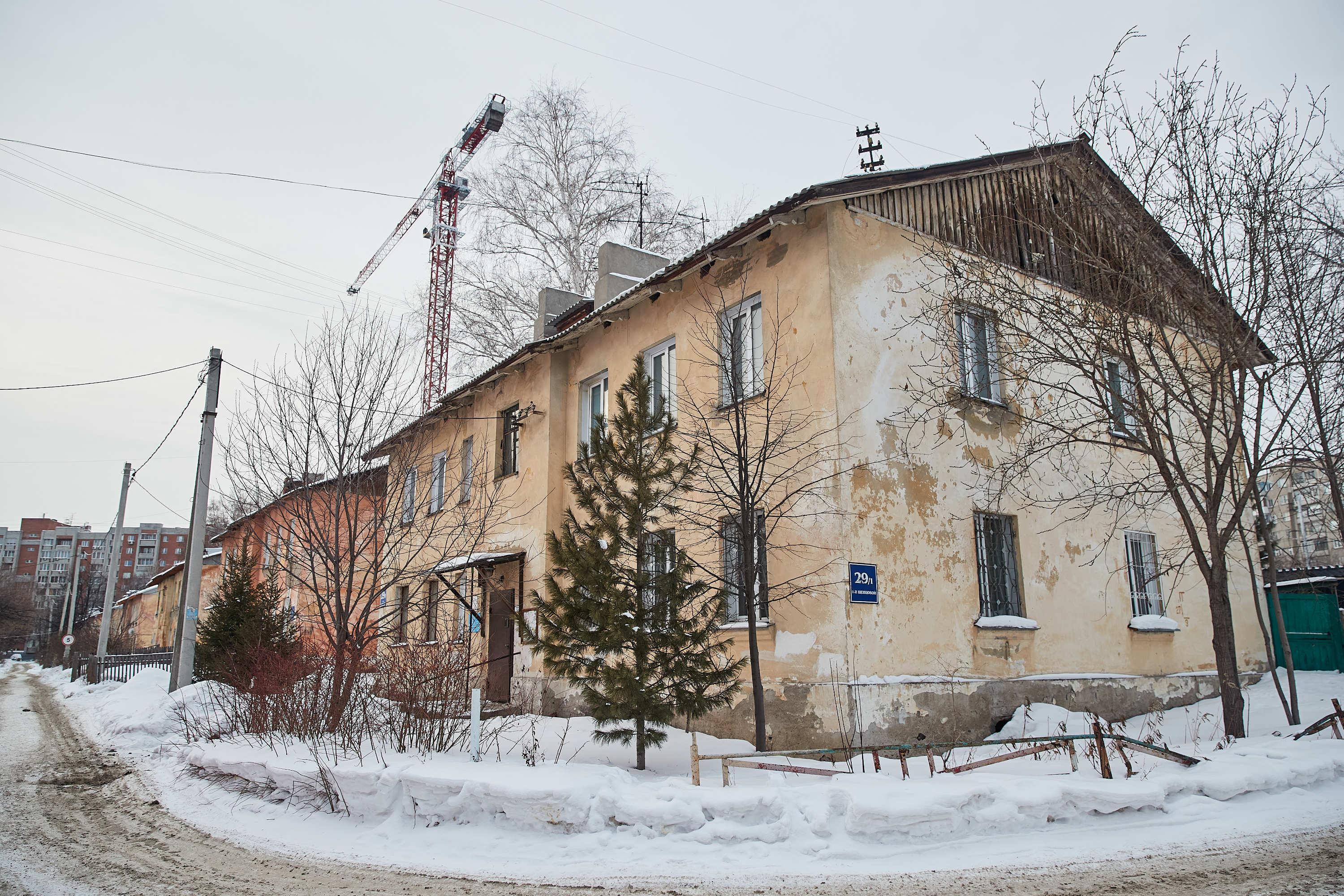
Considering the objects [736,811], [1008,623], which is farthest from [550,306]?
[736,811]

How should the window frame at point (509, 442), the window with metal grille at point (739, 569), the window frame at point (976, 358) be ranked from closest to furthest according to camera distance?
the window with metal grille at point (739, 569)
the window frame at point (976, 358)
the window frame at point (509, 442)

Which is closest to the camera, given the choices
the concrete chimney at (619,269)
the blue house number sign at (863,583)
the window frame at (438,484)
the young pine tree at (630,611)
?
the young pine tree at (630,611)

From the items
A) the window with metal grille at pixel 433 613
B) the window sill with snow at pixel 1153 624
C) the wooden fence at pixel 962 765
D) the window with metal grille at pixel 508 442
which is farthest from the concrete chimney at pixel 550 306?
the wooden fence at pixel 962 765

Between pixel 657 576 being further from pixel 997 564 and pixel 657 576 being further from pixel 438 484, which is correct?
pixel 438 484

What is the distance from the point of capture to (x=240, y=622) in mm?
17859

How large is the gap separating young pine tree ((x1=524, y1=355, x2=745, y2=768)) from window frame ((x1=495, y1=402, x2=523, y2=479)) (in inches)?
288

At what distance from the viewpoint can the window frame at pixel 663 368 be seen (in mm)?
12625

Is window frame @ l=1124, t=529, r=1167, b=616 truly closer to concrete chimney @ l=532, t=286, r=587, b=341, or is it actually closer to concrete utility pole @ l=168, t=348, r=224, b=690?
concrete chimney @ l=532, t=286, r=587, b=341

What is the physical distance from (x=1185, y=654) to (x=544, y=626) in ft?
35.7

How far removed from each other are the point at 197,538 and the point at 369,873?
36.8 ft

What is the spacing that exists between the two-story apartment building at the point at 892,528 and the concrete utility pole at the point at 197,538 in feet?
14.2

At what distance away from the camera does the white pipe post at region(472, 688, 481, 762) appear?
772cm

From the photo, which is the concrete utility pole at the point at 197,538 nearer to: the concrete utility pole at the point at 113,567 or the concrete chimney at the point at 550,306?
the concrete chimney at the point at 550,306

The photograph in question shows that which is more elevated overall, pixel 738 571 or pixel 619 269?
pixel 619 269
